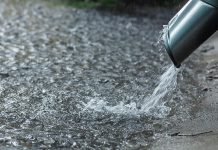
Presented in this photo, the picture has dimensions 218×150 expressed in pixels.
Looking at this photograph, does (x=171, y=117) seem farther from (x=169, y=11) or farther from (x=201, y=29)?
(x=169, y=11)

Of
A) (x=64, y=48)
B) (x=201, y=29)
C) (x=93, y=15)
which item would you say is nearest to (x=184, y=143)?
(x=201, y=29)

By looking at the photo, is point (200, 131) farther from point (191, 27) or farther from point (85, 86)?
point (85, 86)

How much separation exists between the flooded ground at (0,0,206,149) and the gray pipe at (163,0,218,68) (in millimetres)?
797

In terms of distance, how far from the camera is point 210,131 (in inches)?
208

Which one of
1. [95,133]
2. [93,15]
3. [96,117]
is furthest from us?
[93,15]

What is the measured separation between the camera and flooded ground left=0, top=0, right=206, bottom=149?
521 centimetres

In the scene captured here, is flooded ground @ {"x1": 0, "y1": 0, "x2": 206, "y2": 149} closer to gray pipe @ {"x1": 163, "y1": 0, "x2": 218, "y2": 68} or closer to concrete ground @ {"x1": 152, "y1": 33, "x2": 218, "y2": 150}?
concrete ground @ {"x1": 152, "y1": 33, "x2": 218, "y2": 150}

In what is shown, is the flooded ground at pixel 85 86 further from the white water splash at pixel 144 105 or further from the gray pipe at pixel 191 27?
the gray pipe at pixel 191 27

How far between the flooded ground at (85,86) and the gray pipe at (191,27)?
2.61ft

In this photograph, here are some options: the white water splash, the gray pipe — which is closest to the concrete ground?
the white water splash

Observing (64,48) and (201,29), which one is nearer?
(201,29)

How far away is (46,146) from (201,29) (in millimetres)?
1999

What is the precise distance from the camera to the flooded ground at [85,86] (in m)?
5.21

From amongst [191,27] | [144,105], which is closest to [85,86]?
[144,105]
